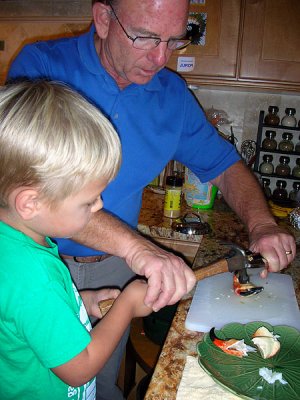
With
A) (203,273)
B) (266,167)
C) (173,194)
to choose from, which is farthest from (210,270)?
(266,167)

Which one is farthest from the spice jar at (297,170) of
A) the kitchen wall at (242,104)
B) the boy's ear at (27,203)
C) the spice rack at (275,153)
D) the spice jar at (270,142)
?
the boy's ear at (27,203)

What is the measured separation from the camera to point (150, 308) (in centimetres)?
79

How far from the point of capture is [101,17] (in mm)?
973

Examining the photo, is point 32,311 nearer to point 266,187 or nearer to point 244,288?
point 244,288

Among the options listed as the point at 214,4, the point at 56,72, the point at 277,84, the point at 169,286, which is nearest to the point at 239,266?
the point at 169,286

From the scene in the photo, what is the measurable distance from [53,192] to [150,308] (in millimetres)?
343

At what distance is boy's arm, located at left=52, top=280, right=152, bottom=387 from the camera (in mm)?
618

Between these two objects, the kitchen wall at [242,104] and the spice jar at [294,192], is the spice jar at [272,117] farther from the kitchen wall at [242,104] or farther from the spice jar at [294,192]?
the spice jar at [294,192]

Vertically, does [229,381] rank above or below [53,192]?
below

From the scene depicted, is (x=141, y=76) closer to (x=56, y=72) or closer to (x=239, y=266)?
(x=56, y=72)

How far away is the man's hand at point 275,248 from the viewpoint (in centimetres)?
94

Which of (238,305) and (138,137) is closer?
(238,305)

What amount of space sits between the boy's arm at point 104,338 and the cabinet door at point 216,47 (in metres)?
1.20

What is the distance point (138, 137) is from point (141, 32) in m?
0.29
